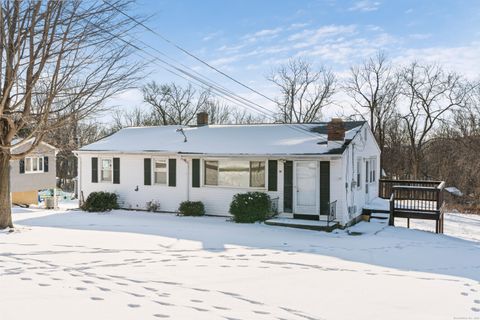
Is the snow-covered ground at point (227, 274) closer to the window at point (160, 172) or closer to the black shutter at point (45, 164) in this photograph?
the window at point (160, 172)

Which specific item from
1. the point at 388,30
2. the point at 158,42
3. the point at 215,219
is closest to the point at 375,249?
the point at 215,219

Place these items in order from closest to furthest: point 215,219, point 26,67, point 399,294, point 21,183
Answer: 1. point 399,294
2. point 26,67
3. point 215,219
4. point 21,183

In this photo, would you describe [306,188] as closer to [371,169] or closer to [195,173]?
[195,173]

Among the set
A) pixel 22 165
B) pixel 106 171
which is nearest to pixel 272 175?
pixel 106 171

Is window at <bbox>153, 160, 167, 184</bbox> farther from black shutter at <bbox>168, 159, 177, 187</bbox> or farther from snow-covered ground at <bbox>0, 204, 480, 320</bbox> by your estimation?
snow-covered ground at <bbox>0, 204, 480, 320</bbox>

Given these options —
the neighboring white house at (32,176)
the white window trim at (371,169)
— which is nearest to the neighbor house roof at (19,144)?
the neighboring white house at (32,176)

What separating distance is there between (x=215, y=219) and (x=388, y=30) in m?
12.3

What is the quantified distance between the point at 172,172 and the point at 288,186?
509 cm

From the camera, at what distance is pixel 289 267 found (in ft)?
27.1

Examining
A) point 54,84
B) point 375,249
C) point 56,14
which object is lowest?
point 375,249

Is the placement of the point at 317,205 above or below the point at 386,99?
below

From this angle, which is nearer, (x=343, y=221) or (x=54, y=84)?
(x=54, y=84)

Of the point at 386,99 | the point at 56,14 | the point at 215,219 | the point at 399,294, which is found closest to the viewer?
the point at 399,294

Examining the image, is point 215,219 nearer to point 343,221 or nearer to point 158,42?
point 343,221
